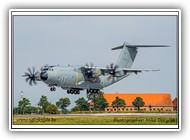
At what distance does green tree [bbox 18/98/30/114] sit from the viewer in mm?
17109

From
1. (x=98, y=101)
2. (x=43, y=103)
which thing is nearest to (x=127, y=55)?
(x=98, y=101)

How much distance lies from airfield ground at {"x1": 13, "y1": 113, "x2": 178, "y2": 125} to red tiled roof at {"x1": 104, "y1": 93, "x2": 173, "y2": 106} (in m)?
0.36

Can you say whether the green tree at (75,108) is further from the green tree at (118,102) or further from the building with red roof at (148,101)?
the green tree at (118,102)

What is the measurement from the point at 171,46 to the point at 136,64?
54.6 inches

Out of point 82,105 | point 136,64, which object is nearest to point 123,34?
point 136,64

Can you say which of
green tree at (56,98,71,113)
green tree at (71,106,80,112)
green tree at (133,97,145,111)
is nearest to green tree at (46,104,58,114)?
green tree at (56,98,71,113)

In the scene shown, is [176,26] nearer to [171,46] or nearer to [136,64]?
[171,46]

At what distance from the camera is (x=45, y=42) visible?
1772 centimetres

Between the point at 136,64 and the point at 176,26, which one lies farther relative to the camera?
the point at 136,64

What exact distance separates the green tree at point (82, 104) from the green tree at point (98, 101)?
0.17 m

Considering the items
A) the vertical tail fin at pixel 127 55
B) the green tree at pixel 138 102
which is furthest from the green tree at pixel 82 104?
the vertical tail fin at pixel 127 55

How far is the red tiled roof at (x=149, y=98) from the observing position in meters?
17.5

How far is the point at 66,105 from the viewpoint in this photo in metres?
17.8
